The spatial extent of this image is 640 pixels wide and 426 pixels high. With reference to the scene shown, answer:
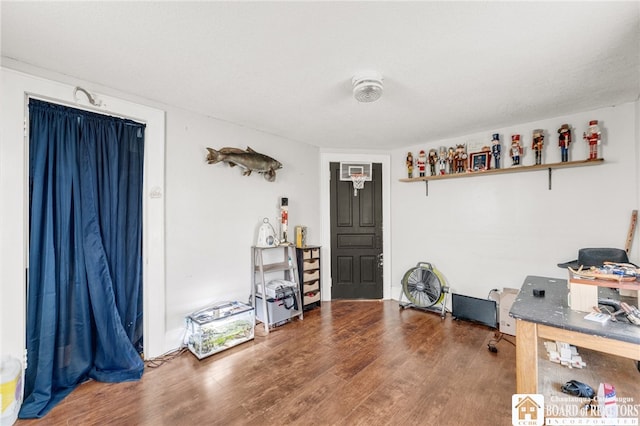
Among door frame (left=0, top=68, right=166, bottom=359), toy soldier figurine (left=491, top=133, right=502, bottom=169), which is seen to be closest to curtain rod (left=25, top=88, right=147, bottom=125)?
door frame (left=0, top=68, right=166, bottom=359)

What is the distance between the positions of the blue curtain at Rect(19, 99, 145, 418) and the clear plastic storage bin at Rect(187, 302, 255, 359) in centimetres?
41

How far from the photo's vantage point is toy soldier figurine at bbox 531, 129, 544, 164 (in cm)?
267

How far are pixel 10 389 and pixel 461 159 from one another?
167 inches

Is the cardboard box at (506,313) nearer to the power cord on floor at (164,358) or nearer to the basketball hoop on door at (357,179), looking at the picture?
the basketball hoop on door at (357,179)

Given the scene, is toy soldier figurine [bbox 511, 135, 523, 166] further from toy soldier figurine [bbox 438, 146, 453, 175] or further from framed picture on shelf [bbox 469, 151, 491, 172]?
toy soldier figurine [bbox 438, 146, 453, 175]

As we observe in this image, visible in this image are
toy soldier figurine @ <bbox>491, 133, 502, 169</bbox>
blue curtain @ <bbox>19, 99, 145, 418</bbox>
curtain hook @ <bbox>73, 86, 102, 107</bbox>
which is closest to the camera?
blue curtain @ <bbox>19, 99, 145, 418</bbox>

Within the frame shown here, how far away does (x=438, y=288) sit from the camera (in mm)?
3234

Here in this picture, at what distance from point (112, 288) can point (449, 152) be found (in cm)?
371

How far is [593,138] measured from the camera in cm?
237

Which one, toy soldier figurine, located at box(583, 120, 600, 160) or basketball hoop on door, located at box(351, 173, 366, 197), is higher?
toy soldier figurine, located at box(583, 120, 600, 160)

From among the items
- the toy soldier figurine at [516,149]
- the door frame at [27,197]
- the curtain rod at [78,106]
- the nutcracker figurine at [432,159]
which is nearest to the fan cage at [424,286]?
the nutcracker figurine at [432,159]

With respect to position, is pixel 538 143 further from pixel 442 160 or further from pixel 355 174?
pixel 355 174

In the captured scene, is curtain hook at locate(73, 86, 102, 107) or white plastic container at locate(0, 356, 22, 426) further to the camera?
curtain hook at locate(73, 86, 102, 107)

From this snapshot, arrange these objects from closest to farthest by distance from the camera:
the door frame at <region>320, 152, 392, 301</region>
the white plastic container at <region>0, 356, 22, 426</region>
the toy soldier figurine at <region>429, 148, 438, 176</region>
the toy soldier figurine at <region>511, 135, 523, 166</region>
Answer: the white plastic container at <region>0, 356, 22, 426</region>
the toy soldier figurine at <region>511, 135, 523, 166</region>
the toy soldier figurine at <region>429, 148, 438, 176</region>
the door frame at <region>320, 152, 392, 301</region>
